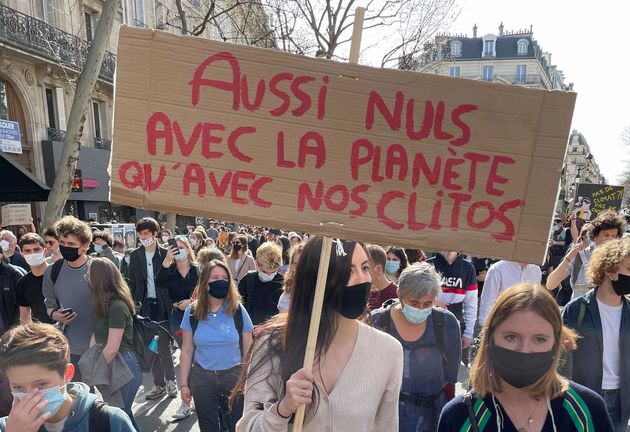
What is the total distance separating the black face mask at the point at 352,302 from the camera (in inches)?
68.9

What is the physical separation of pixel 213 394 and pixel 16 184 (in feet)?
11.2

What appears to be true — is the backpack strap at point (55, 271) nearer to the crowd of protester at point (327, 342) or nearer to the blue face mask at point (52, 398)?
the crowd of protester at point (327, 342)

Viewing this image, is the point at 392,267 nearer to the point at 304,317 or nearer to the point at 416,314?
the point at 416,314

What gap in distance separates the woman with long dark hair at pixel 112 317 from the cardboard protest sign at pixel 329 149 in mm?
2100

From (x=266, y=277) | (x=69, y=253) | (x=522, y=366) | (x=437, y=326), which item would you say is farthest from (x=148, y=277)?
(x=522, y=366)

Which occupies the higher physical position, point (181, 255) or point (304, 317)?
point (304, 317)

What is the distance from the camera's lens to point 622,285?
2.72m

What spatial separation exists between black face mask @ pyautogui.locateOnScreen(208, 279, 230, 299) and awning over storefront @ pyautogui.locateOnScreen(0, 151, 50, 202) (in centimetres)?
279

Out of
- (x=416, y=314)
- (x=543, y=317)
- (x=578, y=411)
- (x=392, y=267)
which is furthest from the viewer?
(x=392, y=267)

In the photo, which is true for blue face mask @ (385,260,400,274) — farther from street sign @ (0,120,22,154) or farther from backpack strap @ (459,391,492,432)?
street sign @ (0,120,22,154)

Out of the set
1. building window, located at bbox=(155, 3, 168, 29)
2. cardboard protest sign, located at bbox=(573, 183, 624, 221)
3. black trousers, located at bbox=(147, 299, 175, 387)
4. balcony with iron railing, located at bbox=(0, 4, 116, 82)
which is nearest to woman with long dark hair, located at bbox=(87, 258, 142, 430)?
black trousers, located at bbox=(147, 299, 175, 387)

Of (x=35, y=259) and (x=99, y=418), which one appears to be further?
(x=35, y=259)

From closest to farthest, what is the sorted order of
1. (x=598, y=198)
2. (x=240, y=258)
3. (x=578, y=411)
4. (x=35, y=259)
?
1. (x=578, y=411)
2. (x=35, y=259)
3. (x=240, y=258)
4. (x=598, y=198)

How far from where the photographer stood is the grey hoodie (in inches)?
70.3
